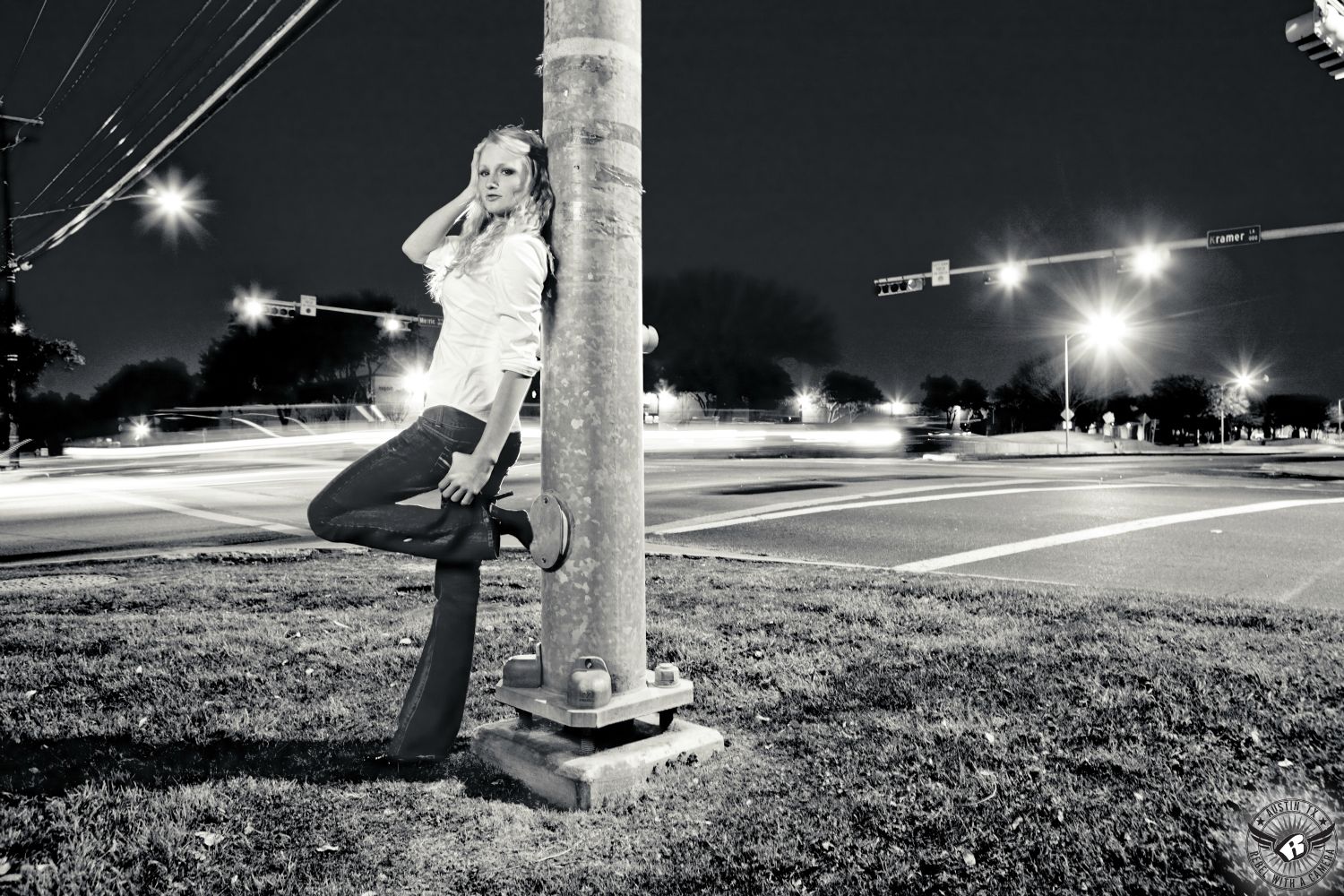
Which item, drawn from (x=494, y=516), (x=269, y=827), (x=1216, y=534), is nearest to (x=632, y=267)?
(x=494, y=516)

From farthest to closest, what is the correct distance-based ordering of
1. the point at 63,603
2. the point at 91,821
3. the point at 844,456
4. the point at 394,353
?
the point at 394,353
the point at 844,456
the point at 63,603
the point at 91,821

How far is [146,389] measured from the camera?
91.2m

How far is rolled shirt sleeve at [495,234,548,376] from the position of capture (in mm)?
2764

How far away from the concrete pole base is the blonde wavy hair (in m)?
1.44

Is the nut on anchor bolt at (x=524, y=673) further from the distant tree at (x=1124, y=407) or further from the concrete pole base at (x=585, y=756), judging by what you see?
the distant tree at (x=1124, y=407)

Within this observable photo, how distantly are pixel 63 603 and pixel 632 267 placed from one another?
16.9ft

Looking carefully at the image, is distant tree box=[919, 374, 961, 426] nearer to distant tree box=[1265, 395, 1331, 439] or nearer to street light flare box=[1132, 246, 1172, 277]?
distant tree box=[1265, 395, 1331, 439]

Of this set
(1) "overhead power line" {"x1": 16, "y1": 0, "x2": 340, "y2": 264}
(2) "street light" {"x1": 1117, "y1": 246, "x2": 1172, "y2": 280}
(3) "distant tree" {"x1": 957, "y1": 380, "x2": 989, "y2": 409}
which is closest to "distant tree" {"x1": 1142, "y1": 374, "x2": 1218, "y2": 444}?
(3) "distant tree" {"x1": 957, "y1": 380, "x2": 989, "y2": 409}

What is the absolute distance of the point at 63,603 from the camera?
19.9 ft

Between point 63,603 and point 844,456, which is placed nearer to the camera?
point 63,603

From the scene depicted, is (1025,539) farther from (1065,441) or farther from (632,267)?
(1065,441)

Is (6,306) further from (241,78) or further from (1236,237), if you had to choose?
(1236,237)

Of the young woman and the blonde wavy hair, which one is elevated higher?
the blonde wavy hair

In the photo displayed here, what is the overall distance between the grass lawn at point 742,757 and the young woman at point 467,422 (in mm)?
543
